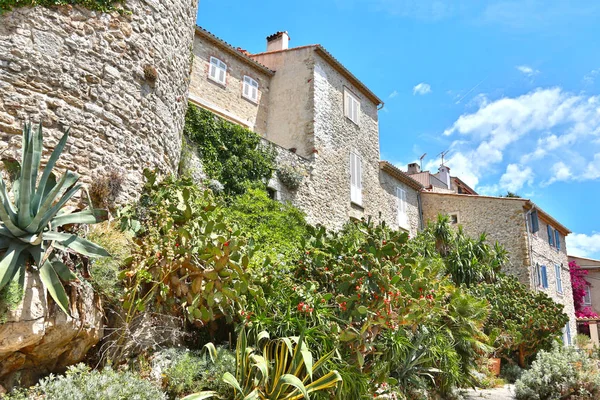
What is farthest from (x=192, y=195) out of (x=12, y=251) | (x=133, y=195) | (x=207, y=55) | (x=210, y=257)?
(x=207, y=55)

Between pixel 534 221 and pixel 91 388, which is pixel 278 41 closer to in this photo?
pixel 534 221

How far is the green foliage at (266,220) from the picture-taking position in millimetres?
9242

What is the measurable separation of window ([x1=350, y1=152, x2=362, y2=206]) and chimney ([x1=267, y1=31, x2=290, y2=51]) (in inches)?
220

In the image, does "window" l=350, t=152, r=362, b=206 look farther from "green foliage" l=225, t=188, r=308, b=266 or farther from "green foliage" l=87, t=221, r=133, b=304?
"green foliage" l=87, t=221, r=133, b=304

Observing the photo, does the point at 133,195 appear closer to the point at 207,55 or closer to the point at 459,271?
the point at 207,55

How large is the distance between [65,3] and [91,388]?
5.09 m

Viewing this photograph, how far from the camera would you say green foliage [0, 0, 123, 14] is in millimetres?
5754

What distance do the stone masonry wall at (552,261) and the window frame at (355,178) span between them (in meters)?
8.91

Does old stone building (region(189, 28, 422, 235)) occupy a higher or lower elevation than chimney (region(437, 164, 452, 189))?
lower

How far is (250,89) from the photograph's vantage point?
16.7 meters

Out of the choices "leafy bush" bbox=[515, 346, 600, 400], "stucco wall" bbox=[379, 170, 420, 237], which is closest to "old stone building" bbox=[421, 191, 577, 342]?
"stucco wall" bbox=[379, 170, 420, 237]

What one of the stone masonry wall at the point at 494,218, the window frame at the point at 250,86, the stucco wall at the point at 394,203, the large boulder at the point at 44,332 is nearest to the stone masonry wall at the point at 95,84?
the large boulder at the point at 44,332

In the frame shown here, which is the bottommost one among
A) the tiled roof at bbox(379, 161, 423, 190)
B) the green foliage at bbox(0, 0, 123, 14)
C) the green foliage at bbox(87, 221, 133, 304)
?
the green foliage at bbox(87, 221, 133, 304)

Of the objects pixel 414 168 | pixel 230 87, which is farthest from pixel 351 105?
pixel 414 168
